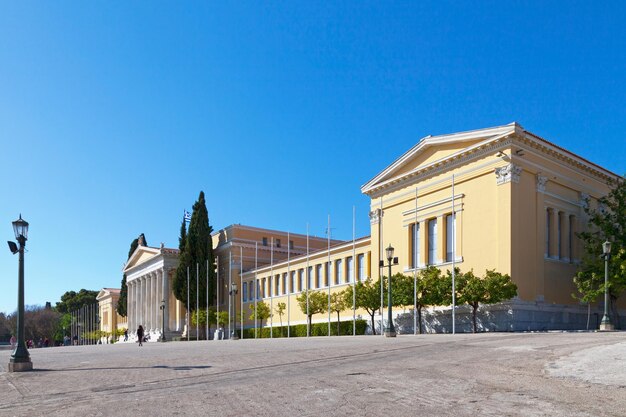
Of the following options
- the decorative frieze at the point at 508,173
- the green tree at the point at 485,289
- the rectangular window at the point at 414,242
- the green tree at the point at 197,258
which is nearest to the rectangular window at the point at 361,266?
the rectangular window at the point at 414,242

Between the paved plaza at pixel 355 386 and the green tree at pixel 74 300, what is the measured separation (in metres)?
133

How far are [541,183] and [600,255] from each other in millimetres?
5506

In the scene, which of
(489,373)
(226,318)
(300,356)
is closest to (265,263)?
(226,318)

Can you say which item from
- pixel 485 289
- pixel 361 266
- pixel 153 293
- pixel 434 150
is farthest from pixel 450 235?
pixel 153 293

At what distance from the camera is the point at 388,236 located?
48.0 metres

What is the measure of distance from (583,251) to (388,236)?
44.9 feet

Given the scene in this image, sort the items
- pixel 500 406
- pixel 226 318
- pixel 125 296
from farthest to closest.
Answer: pixel 125 296 < pixel 226 318 < pixel 500 406

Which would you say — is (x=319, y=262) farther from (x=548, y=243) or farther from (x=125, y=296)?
(x=125, y=296)

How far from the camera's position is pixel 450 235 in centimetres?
4206

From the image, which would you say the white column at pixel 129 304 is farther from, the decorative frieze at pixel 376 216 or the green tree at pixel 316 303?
the decorative frieze at pixel 376 216

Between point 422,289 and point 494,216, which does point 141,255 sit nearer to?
point 422,289

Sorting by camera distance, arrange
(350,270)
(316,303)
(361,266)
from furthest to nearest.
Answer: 1. (350,270)
2. (361,266)
3. (316,303)

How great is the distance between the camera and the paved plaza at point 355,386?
8.60 metres

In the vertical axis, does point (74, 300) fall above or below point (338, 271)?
below
